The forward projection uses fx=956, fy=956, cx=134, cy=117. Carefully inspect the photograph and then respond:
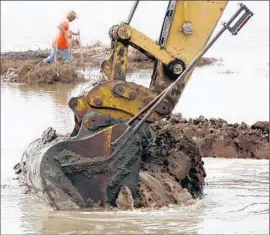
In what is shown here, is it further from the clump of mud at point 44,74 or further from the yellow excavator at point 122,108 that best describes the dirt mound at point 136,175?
the clump of mud at point 44,74

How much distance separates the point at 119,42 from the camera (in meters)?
9.63

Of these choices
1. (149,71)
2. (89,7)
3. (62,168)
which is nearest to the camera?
(62,168)

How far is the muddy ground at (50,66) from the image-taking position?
768 inches

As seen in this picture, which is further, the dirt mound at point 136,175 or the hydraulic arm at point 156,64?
the hydraulic arm at point 156,64

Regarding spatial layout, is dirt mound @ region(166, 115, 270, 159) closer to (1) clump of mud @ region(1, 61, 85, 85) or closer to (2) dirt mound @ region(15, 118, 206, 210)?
(2) dirt mound @ region(15, 118, 206, 210)

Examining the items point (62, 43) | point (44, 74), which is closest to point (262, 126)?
point (44, 74)

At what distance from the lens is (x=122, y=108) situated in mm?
9508

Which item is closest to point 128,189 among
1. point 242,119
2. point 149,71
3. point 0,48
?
point 242,119

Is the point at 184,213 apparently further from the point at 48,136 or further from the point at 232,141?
the point at 232,141

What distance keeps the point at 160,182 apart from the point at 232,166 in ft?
6.73

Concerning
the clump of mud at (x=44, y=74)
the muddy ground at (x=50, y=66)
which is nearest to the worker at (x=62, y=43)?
the muddy ground at (x=50, y=66)

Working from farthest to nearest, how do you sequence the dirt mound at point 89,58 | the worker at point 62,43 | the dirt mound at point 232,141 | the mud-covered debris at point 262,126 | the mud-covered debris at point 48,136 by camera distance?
the dirt mound at point 89,58
the worker at point 62,43
the mud-covered debris at point 262,126
the dirt mound at point 232,141
the mud-covered debris at point 48,136

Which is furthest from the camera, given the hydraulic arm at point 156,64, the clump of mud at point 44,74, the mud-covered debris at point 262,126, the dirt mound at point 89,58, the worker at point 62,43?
the dirt mound at point 89,58

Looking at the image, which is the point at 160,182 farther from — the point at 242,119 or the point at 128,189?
the point at 242,119
